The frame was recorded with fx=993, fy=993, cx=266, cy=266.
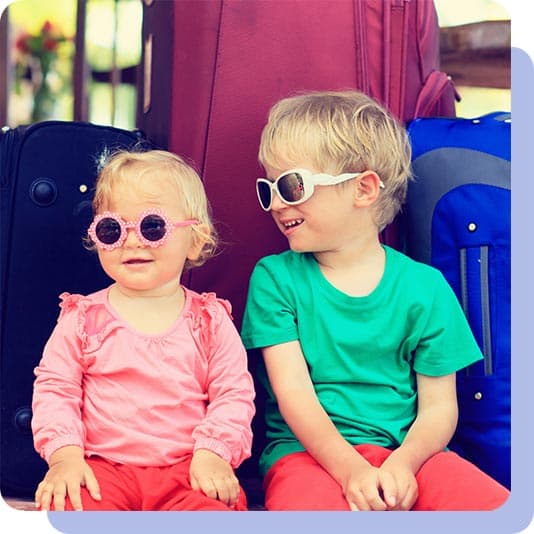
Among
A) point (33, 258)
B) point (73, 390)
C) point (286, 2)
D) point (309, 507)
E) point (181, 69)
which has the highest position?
point (286, 2)

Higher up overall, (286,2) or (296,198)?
(286,2)

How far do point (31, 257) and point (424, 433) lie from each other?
2.06 ft

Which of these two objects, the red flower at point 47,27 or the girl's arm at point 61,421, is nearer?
the girl's arm at point 61,421

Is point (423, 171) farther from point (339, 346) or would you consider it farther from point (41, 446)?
point (41, 446)

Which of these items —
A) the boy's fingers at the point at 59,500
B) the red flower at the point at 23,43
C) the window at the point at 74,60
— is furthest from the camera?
the red flower at the point at 23,43

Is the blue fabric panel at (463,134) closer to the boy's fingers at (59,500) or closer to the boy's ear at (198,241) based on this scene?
the boy's ear at (198,241)

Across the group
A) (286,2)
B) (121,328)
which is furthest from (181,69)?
(121,328)

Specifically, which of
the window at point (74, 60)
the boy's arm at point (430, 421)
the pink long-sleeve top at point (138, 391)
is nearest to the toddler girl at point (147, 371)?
the pink long-sleeve top at point (138, 391)

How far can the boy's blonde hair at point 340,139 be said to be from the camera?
141cm

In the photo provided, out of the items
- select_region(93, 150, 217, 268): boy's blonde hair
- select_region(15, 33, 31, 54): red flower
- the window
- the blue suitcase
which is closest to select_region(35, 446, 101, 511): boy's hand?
select_region(93, 150, 217, 268): boy's blonde hair

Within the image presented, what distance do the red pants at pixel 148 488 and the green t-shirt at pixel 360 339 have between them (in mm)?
181

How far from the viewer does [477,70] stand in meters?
1.95

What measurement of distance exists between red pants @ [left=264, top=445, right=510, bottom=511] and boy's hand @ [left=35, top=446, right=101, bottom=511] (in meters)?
0.25

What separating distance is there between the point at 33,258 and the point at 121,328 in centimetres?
24
